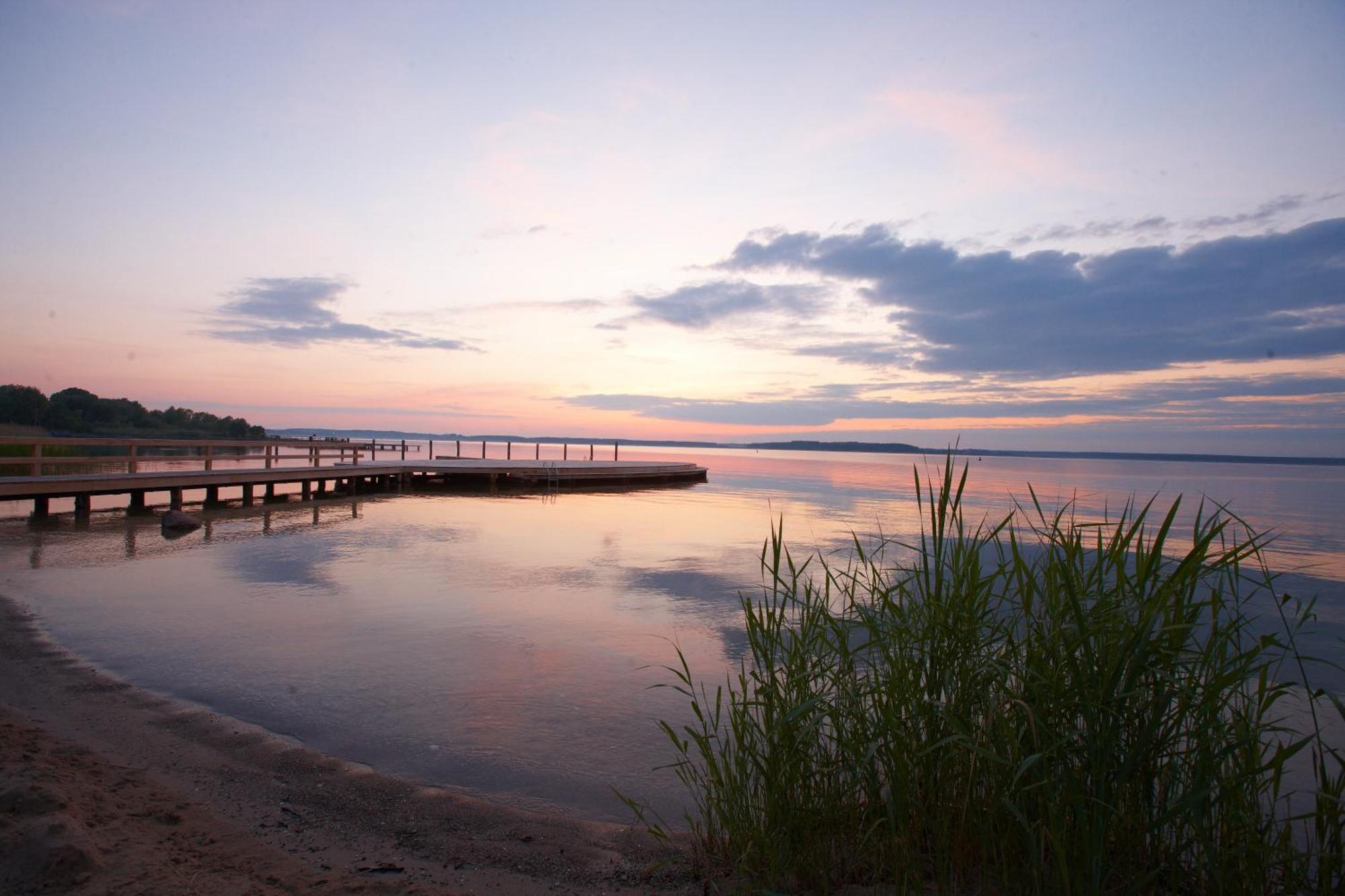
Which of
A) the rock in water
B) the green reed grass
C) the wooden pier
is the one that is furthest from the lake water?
the green reed grass

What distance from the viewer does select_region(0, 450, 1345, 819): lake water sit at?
503 cm

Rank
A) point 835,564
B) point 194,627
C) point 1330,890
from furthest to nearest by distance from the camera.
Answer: point 835,564, point 194,627, point 1330,890

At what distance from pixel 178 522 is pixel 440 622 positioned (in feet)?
29.2

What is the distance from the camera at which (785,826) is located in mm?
2898

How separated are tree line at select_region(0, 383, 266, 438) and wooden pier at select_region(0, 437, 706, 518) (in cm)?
249

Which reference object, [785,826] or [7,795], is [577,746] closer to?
[785,826]

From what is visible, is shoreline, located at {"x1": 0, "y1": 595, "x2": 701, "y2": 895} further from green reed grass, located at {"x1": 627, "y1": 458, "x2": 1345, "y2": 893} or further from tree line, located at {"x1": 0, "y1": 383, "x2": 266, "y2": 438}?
tree line, located at {"x1": 0, "y1": 383, "x2": 266, "y2": 438}

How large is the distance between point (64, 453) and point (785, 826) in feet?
93.2

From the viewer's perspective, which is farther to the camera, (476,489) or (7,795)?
(476,489)

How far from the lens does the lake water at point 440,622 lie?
16.5 ft

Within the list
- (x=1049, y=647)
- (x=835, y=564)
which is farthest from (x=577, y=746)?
(x=835, y=564)

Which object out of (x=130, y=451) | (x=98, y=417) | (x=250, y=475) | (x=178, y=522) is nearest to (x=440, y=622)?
(x=178, y=522)

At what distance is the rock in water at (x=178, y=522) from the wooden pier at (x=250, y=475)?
4.78ft

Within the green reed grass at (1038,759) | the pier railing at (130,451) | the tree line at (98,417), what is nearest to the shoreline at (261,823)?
the green reed grass at (1038,759)
